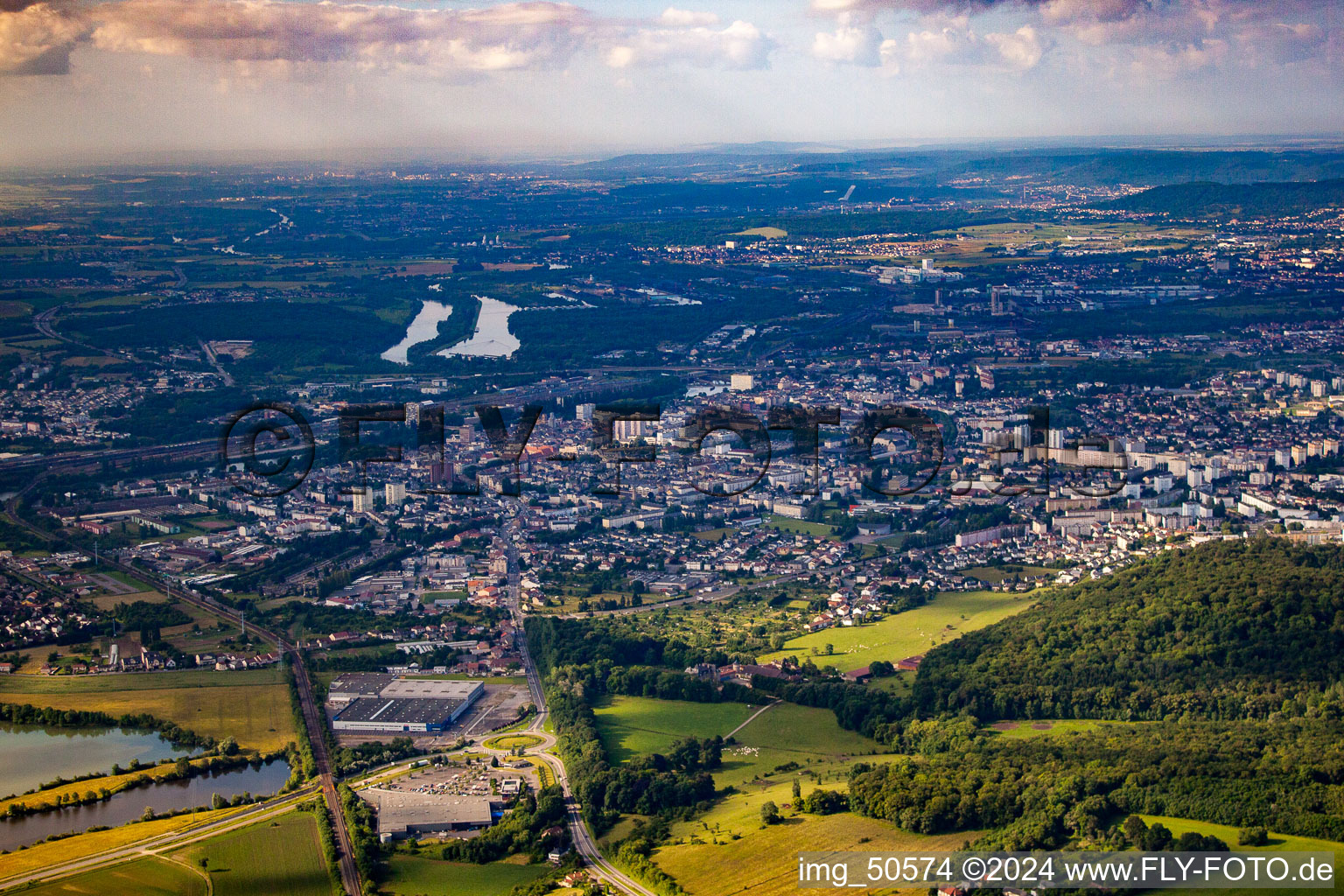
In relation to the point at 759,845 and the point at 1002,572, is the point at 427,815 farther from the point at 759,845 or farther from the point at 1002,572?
the point at 1002,572

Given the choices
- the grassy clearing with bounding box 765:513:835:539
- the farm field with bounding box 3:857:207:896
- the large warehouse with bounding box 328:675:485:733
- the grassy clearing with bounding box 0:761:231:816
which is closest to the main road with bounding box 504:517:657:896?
the large warehouse with bounding box 328:675:485:733

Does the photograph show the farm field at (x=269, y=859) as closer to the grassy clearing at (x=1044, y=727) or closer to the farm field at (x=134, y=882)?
the farm field at (x=134, y=882)

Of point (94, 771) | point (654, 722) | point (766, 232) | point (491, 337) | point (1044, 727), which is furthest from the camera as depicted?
point (766, 232)

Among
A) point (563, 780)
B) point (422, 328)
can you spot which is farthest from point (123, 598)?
point (422, 328)

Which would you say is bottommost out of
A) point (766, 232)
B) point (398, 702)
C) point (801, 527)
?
point (398, 702)

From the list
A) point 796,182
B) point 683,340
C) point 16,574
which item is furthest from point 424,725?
point 796,182

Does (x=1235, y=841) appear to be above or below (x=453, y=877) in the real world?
above
